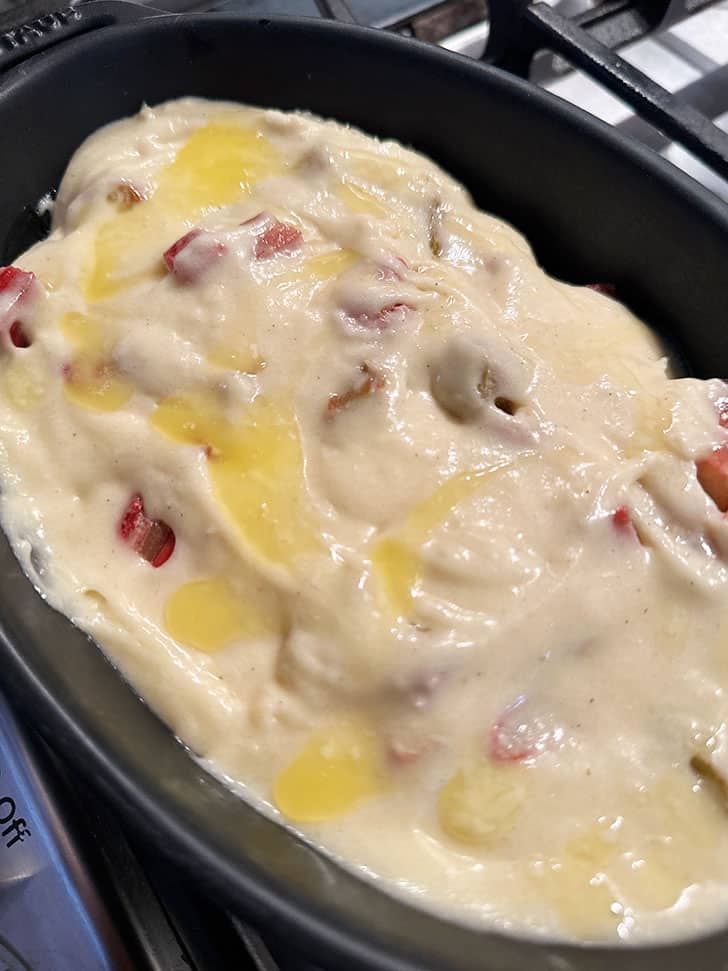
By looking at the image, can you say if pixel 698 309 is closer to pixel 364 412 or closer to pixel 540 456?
pixel 540 456

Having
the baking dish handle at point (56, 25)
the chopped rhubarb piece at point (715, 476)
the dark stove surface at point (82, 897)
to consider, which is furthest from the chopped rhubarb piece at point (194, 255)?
the chopped rhubarb piece at point (715, 476)

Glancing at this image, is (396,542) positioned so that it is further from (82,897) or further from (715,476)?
(82,897)

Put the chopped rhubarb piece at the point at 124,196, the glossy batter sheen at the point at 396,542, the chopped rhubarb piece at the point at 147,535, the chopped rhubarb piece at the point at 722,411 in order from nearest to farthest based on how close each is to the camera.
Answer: the glossy batter sheen at the point at 396,542 → the chopped rhubarb piece at the point at 147,535 → the chopped rhubarb piece at the point at 722,411 → the chopped rhubarb piece at the point at 124,196

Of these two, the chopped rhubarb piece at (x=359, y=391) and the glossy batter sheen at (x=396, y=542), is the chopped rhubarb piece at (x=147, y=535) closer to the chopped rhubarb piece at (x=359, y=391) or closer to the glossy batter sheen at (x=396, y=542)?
the glossy batter sheen at (x=396, y=542)

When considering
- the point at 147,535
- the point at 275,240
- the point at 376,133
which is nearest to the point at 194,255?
the point at 275,240

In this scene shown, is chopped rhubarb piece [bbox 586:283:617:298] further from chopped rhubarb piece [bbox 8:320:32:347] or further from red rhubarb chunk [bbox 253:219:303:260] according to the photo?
chopped rhubarb piece [bbox 8:320:32:347]

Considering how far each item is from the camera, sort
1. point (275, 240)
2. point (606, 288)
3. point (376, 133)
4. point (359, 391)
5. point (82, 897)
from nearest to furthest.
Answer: point (82, 897)
point (359, 391)
point (275, 240)
point (606, 288)
point (376, 133)
